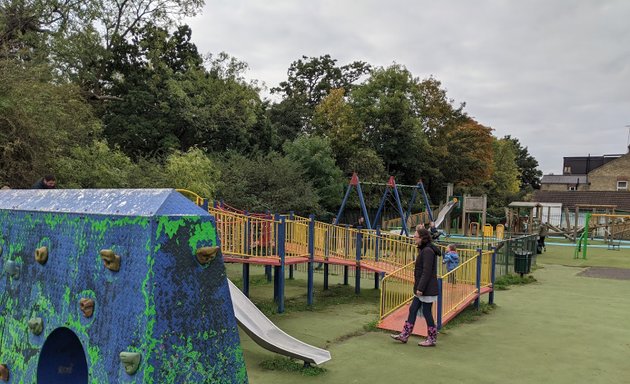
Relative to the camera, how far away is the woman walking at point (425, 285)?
22.4 ft

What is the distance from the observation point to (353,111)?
35.2 metres

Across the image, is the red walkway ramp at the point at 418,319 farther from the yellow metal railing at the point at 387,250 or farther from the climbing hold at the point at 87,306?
the climbing hold at the point at 87,306

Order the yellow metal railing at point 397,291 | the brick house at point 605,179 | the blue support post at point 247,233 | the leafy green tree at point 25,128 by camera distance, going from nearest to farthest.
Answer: the yellow metal railing at point 397,291 → the blue support post at point 247,233 → the leafy green tree at point 25,128 → the brick house at point 605,179

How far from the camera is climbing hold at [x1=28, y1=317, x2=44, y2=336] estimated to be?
115 inches

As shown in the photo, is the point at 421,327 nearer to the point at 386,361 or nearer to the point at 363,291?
the point at 386,361

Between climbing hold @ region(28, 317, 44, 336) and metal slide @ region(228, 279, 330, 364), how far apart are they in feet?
9.51

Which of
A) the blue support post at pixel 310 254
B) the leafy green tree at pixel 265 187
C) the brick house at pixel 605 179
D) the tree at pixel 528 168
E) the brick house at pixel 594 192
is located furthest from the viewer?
the tree at pixel 528 168

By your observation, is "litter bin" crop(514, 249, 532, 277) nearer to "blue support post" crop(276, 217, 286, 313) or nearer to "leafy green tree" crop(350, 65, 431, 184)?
"blue support post" crop(276, 217, 286, 313)

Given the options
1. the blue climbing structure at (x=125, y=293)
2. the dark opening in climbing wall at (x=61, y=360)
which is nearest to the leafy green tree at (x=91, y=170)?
the dark opening in climbing wall at (x=61, y=360)

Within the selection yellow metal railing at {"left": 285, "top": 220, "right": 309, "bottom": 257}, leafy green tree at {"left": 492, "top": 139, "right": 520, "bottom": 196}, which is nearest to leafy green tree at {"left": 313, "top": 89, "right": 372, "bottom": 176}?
yellow metal railing at {"left": 285, "top": 220, "right": 309, "bottom": 257}

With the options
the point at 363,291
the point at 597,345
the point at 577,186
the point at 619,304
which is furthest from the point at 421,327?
the point at 577,186

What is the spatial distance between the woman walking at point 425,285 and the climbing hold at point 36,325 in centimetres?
512

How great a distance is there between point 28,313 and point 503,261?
13.8 m

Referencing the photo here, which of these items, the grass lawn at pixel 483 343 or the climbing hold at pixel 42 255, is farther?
the grass lawn at pixel 483 343
